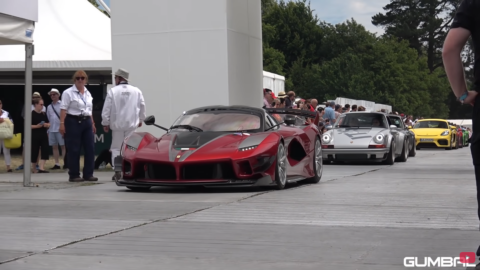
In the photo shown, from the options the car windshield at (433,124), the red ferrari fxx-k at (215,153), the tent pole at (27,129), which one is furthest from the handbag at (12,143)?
the car windshield at (433,124)

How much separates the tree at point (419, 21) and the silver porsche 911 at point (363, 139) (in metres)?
89.8

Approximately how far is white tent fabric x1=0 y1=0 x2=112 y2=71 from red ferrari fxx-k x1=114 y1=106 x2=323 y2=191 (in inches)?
405

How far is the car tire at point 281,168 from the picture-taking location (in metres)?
11.1

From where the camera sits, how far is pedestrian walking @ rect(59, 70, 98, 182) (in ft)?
42.1

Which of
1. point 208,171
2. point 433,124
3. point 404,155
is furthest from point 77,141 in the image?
point 433,124

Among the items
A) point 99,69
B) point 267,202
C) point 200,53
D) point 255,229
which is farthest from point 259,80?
point 255,229

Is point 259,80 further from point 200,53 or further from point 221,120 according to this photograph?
point 221,120

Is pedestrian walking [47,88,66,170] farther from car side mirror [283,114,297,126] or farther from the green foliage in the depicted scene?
the green foliage

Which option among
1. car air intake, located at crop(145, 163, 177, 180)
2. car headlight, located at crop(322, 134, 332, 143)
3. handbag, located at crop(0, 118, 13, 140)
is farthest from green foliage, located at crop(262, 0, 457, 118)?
car air intake, located at crop(145, 163, 177, 180)

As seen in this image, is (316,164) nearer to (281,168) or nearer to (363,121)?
(281,168)

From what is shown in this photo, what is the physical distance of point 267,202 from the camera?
9227mm

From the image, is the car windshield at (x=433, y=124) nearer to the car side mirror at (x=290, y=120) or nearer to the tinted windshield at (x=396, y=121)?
the tinted windshield at (x=396, y=121)

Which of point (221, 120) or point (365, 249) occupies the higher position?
point (221, 120)

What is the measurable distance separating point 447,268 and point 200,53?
1182 centimetres
